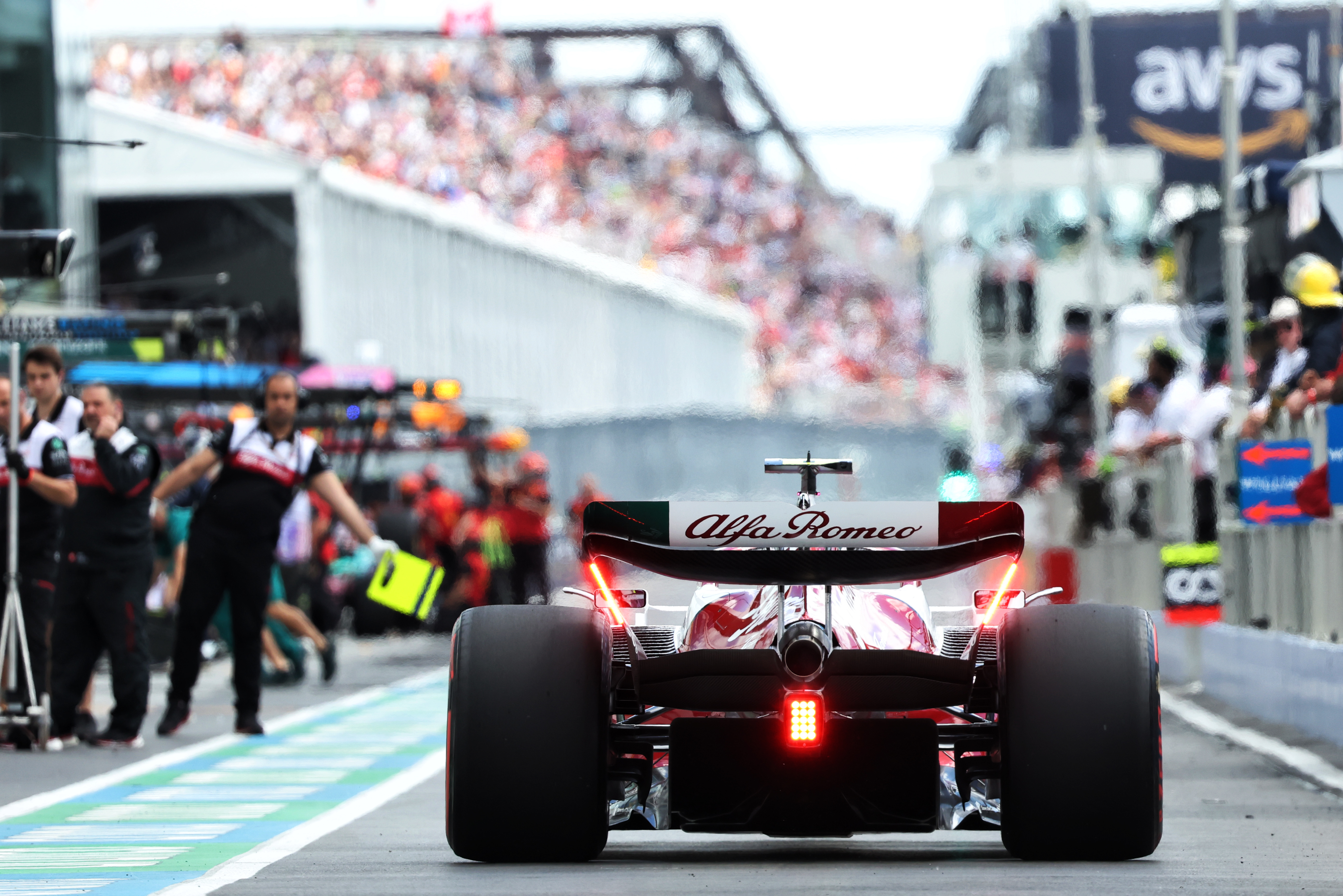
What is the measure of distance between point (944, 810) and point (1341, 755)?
543 centimetres

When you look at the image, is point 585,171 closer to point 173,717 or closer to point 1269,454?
point 1269,454

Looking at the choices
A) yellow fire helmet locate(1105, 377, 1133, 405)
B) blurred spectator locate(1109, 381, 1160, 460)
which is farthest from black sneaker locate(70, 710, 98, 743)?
yellow fire helmet locate(1105, 377, 1133, 405)

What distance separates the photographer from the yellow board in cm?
1362

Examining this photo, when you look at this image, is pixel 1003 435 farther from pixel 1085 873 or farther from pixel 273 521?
pixel 1085 873

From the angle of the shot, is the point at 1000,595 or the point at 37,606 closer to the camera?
the point at 1000,595

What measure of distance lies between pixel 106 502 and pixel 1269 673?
6549 millimetres

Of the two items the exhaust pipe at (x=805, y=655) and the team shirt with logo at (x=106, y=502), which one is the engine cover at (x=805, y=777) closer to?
the exhaust pipe at (x=805, y=655)

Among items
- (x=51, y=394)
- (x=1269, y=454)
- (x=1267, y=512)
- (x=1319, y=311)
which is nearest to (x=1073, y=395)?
(x=1319, y=311)

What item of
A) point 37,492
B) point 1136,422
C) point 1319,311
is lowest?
point 37,492

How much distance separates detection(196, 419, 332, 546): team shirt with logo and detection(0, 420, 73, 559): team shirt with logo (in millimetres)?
763

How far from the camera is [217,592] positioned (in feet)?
45.4

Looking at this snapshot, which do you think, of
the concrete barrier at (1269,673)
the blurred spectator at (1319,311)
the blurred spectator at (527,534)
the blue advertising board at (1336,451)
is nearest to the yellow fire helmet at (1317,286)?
the blurred spectator at (1319,311)

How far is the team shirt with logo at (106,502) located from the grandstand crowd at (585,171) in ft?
114

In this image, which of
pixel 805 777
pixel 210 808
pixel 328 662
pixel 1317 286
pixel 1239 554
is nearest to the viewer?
pixel 805 777
